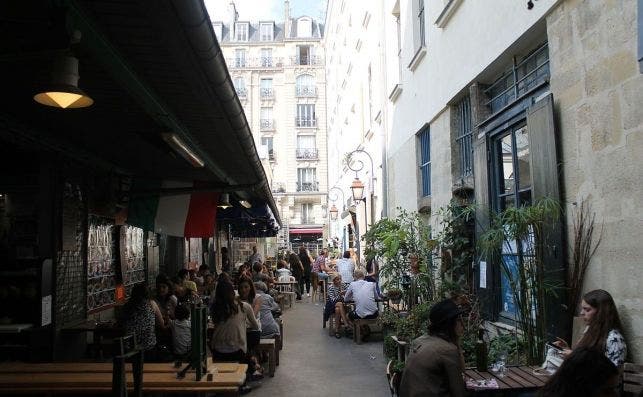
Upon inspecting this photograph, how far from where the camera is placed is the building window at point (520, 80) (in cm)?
581

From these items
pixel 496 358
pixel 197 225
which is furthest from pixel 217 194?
pixel 496 358

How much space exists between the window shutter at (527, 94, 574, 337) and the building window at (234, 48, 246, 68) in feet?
147

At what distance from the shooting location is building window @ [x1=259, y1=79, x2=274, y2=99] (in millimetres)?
46844

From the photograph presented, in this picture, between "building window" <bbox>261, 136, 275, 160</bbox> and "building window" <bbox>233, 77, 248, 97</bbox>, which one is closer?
"building window" <bbox>261, 136, 275, 160</bbox>

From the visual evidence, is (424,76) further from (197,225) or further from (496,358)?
(496,358)

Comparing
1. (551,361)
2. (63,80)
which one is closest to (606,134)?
(551,361)

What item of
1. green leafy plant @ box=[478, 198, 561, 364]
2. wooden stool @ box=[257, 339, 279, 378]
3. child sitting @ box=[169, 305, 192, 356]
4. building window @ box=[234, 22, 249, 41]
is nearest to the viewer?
green leafy plant @ box=[478, 198, 561, 364]

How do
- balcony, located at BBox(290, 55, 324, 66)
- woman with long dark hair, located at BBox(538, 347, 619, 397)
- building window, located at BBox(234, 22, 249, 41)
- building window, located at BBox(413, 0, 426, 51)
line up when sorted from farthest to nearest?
building window, located at BBox(234, 22, 249, 41)
balcony, located at BBox(290, 55, 324, 66)
building window, located at BBox(413, 0, 426, 51)
woman with long dark hair, located at BBox(538, 347, 619, 397)

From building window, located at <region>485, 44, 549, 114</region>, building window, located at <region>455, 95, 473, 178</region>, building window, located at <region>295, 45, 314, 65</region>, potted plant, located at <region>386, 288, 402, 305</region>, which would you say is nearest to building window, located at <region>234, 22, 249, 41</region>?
building window, located at <region>295, 45, 314, 65</region>

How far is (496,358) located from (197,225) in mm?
6390

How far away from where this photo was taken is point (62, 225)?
7.18 m

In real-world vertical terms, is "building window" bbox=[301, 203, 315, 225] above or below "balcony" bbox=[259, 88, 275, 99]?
below

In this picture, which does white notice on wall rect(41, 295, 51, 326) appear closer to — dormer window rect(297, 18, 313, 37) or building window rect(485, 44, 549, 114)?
building window rect(485, 44, 549, 114)

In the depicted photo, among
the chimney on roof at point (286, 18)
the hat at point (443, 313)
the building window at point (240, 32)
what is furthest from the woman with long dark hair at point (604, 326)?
the building window at point (240, 32)
